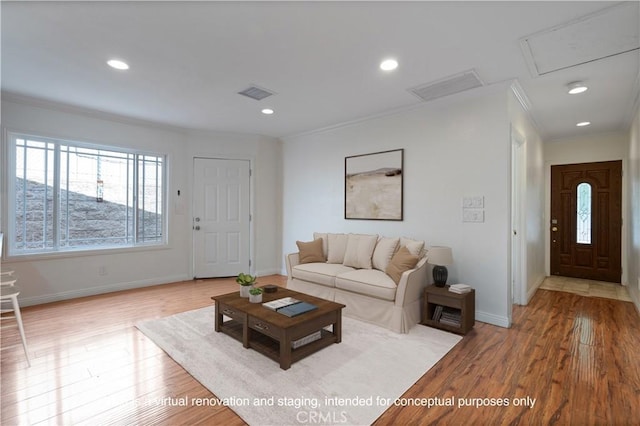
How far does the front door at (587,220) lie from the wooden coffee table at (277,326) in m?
5.24

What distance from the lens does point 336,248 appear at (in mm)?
4293

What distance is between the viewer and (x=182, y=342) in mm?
2801

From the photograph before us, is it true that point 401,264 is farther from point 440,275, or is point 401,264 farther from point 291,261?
point 291,261

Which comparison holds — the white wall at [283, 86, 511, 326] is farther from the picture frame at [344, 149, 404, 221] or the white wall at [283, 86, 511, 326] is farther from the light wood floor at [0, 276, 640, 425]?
the light wood floor at [0, 276, 640, 425]

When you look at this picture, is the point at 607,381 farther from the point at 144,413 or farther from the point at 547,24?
the point at 144,413

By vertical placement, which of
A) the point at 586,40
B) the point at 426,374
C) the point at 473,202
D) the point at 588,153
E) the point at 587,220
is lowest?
the point at 426,374

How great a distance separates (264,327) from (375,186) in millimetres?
2625

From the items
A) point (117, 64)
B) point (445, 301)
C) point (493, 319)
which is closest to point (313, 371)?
point (445, 301)

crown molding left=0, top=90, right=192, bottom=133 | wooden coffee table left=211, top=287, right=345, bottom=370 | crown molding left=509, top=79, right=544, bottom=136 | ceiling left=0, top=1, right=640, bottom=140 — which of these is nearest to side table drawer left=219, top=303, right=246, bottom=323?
wooden coffee table left=211, top=287, right=345, bottom=370

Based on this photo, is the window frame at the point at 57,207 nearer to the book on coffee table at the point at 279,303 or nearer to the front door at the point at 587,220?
the book on coffee table at the point at 279,303

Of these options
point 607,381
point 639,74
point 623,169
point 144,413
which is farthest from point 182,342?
point 623,169

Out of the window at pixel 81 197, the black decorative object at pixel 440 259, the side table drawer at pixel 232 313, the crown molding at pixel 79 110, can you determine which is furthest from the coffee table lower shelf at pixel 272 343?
the crown molding at pixel 79 110

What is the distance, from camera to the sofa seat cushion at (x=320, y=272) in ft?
12.2

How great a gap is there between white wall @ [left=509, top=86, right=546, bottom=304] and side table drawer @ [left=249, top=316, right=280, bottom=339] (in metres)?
3.25
